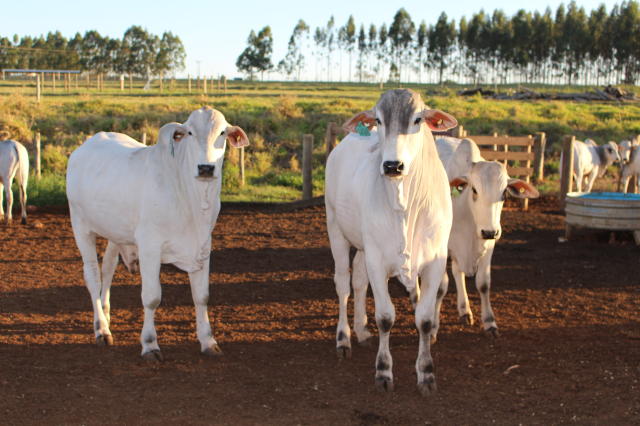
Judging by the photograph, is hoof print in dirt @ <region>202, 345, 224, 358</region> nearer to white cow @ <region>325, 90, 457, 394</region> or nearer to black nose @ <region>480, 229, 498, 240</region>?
white cow @ <region>325, 90, 457, 394</region>

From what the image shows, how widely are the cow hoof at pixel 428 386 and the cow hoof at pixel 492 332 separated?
1577mm

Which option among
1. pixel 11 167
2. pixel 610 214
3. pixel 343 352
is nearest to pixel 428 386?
pixel 343 352

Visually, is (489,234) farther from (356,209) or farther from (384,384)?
(384,384)

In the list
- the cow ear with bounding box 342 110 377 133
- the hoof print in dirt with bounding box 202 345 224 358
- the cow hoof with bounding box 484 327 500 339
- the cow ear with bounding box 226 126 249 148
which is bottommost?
the hoof print in dirt with bounding box 202 345 224 358

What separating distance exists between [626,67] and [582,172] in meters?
68.2

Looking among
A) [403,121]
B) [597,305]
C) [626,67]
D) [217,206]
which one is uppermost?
[626,67]

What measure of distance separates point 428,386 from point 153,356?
231cm

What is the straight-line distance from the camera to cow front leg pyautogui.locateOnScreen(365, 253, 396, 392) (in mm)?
5452

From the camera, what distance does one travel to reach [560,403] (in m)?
5.07

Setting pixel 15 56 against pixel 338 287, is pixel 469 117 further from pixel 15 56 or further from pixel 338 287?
pixel 15 56

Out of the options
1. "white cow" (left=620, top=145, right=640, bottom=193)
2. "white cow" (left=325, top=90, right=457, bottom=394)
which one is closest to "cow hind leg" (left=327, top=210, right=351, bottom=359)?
"white cow" (left=325, top=90, right=457, bottom=394)

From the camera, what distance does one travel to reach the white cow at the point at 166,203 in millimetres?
5910

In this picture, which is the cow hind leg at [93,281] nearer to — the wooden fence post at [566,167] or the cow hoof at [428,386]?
the cow hoof at [428,386]

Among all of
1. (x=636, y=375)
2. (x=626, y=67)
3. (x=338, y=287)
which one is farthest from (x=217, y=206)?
(x=626, y=67)
